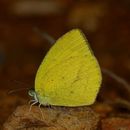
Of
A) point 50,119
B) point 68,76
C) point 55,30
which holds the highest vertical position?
point 68,76

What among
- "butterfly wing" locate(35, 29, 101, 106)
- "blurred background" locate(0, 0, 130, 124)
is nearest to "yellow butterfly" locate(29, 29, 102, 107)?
"butterfly wing" locate(35, 29, 101, 106)

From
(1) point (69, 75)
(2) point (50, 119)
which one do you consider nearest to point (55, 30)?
(1) point (69, 75)

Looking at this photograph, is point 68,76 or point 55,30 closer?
point 68,76

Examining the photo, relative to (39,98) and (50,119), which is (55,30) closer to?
(39,98)

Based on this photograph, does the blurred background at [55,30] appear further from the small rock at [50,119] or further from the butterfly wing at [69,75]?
the small rock at [50,119]

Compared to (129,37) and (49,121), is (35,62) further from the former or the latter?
(49,121)

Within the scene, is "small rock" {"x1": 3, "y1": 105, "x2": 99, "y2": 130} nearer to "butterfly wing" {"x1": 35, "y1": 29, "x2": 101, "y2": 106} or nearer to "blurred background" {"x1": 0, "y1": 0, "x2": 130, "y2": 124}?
"butterfly wing" {"x1": 35, "y1": 29, "x2": 101, "y2": 106}
